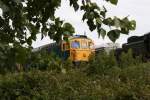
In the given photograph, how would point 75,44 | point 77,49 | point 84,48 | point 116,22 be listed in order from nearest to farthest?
point 116,22 → point 75,44 → point 77,49 → point 84,48

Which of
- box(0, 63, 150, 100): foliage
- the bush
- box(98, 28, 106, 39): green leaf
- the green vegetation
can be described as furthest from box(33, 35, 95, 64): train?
box(98, 28, 106, 39): green leaf

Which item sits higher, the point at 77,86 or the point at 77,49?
the point at 77,49

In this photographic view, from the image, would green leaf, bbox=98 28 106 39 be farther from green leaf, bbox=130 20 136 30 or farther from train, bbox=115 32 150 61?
train, bbox=115 32 150 61

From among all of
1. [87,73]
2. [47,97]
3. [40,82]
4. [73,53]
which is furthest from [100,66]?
[73,53]

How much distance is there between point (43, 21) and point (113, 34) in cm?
93

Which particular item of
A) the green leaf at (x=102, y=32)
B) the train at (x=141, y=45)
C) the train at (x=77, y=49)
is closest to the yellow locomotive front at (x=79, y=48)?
the train at (x=77, y=49)

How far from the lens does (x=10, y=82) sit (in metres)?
10.8

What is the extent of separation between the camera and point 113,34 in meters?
3.80

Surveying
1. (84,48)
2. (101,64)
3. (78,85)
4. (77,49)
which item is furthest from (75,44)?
(78,85)

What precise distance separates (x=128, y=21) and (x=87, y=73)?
9.32 meters

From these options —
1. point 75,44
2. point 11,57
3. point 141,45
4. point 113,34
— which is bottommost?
point 11,57

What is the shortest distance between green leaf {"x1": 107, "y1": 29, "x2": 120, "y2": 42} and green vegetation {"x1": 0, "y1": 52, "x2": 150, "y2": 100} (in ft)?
16.1

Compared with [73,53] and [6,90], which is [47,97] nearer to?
[6,90]

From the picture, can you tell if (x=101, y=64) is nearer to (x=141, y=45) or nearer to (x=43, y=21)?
(x=141, y=45)
